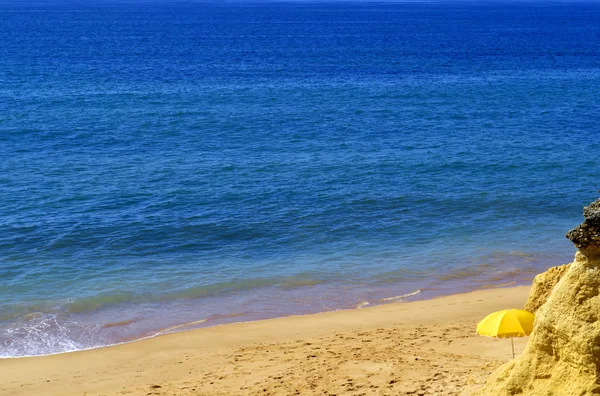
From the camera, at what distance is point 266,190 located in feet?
110

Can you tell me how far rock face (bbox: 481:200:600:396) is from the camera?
34.8 feet

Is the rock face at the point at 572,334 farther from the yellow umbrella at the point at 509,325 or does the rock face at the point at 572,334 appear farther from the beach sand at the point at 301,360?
the yellow umbrella at the point at 509,325

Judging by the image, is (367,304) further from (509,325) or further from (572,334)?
(572,334)

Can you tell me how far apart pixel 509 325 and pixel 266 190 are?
1929cm

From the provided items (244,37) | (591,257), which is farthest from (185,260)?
(244,37)

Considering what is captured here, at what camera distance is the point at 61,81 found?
65125 mm

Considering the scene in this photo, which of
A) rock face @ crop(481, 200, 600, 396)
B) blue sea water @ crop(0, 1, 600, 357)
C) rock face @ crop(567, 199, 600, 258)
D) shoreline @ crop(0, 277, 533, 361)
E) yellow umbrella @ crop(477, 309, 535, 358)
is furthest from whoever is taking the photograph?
blue sea water @ crop(0, 1, 600, 357)

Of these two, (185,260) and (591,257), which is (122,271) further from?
(591,257)

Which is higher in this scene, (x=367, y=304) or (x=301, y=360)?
(x=301, y=360)

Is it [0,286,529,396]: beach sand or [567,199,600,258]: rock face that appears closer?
[567,199,600,258]: rock face

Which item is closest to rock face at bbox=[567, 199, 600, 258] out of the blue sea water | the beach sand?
the beach sand

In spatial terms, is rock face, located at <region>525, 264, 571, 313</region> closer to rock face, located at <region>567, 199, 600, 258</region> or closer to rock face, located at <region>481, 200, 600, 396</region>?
rock face, located at <region>481, 200, 600, 396</region>

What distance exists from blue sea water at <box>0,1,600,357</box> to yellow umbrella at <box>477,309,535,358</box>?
7.20 meters

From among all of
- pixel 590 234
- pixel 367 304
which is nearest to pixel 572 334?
pixel 590 234
